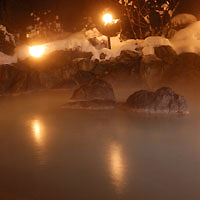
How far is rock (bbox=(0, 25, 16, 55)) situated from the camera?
13359mm

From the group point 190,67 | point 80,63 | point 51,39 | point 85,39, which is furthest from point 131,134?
point 51,39

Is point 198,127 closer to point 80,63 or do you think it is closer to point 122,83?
point 122,83

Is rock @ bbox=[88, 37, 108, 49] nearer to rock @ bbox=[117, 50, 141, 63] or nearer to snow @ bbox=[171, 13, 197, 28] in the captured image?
rock @ bbox=[117, 50, 141, 63]

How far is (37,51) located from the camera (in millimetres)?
13672

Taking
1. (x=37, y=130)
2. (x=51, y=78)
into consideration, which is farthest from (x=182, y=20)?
(x=37, y=130)

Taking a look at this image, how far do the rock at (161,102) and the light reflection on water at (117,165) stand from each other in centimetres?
273

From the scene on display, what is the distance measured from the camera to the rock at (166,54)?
11742 millimetres

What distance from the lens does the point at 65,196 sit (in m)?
3.56

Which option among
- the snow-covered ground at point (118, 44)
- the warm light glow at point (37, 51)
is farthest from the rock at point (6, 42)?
the warm light glow at point (37, 51)

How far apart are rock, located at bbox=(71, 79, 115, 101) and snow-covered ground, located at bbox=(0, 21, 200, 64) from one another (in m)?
3.45

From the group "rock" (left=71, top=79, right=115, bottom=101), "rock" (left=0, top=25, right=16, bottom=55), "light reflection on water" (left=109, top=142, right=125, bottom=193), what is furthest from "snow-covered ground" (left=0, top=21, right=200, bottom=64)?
"light reflection on water" (left=109, top=142, right=125, bottom=193)

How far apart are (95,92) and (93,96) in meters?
0.17

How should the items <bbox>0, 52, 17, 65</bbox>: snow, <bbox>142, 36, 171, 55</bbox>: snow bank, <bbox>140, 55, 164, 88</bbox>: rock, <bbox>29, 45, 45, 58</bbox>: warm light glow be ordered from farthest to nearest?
1. <bbox>29, 45, 45, 58</bbox>: warm light glow
2. <bbox>0, 52, 17, 65</bbox>: snow
3. <bbox>142, 36, 171, 55</bbox>: snow bank
4. <bbox>140, 55, 164, 88</bbox>: rock

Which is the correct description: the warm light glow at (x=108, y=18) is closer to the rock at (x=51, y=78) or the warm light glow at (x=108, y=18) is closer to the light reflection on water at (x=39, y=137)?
the rock at (x=51, y=78)
